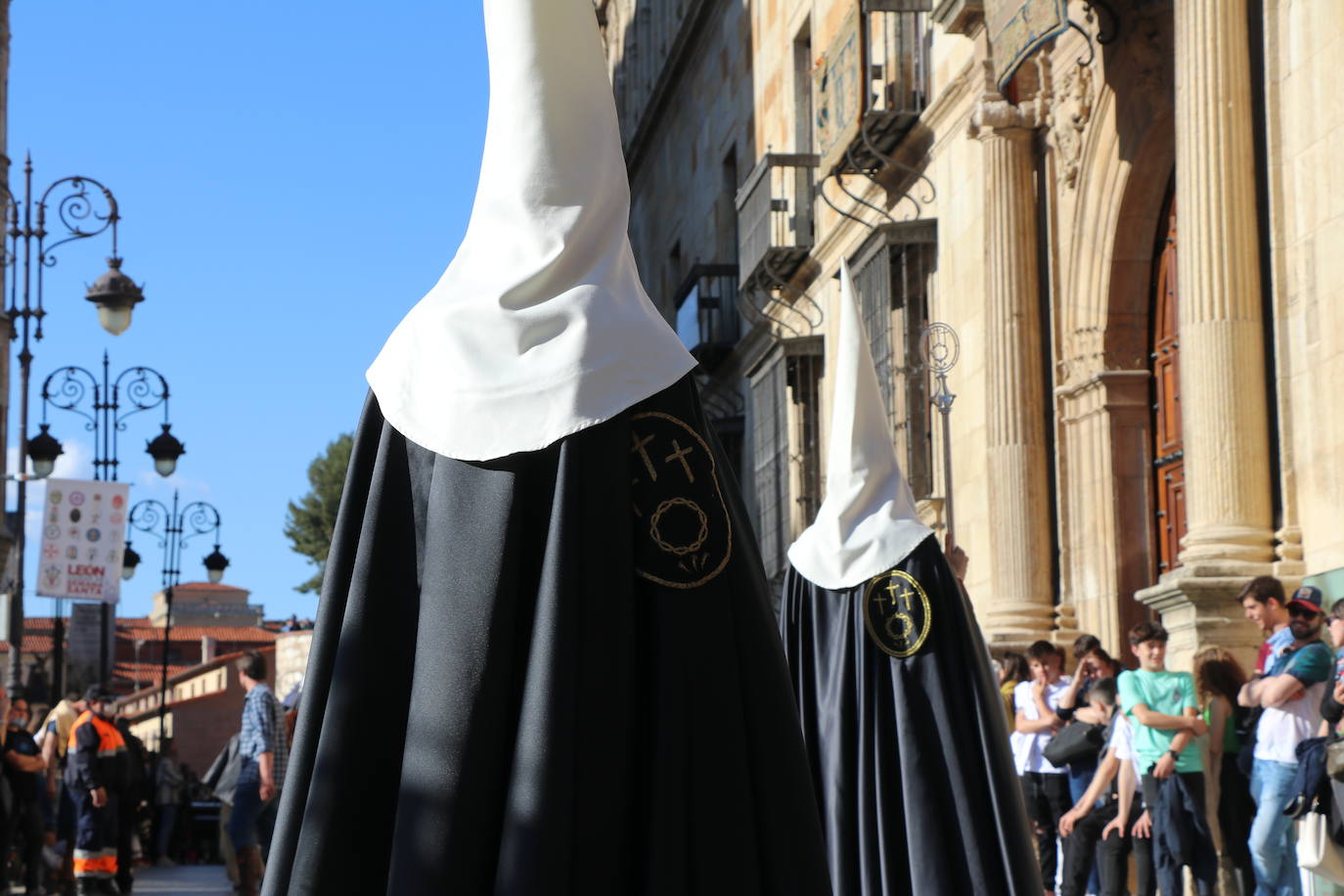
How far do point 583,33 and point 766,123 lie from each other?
24085 mm

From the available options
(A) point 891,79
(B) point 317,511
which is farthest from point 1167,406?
(B) point 317,511

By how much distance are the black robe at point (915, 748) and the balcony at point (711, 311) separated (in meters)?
21.6

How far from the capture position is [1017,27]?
574 inches

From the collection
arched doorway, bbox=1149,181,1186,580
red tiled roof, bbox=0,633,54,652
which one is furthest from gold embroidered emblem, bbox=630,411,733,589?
red tiled roof, bbox=0,633,54,652

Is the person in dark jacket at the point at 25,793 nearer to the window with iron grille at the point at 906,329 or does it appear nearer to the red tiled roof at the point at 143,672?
the window with iron grille at the point at 906,329

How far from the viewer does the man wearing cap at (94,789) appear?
15.9 meters

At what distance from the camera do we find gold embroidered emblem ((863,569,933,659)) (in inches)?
273

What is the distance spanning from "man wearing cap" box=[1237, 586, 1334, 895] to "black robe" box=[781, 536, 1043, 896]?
2793mm

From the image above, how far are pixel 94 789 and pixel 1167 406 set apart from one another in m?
8.93

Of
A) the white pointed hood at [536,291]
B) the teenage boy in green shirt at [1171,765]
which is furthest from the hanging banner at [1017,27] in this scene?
the white pointed hood at [536,291]

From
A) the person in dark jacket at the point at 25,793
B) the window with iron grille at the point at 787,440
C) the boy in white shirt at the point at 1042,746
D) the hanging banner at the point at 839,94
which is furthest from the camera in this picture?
the window with iron grille at the point at 787,440

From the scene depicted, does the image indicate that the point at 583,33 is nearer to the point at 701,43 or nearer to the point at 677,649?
the point at 677,649

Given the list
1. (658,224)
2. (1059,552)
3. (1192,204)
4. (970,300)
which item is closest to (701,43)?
(658,224)

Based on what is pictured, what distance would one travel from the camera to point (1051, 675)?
12.7 m
